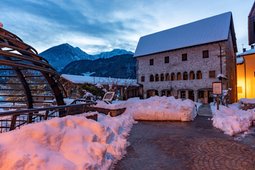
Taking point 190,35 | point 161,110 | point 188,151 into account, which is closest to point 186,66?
point 190,35

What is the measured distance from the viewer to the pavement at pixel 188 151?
16.9 feet

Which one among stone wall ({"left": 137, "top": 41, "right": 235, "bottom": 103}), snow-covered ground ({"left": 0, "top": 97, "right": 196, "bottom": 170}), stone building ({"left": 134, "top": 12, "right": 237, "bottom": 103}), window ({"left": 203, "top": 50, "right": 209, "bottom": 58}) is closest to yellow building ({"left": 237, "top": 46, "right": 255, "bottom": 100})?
stone building ({"left": 134, "top": 12, "right": 237, "bottom": 103})

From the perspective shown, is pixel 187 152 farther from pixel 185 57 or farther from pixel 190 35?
pixel 190 35

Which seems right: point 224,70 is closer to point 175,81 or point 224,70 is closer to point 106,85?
point 175,81

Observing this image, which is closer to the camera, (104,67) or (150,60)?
(150,60)

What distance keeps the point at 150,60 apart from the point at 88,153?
29.4m

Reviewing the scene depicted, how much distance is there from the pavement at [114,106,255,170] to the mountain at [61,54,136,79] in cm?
Answer: 7776

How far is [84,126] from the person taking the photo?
5.40 metres

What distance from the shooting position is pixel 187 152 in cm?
625

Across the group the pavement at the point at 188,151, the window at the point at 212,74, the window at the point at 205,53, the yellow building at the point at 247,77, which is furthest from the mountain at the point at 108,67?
the pavement at the point at 188,151

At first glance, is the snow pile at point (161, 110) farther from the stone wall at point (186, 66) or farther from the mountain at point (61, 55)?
the mountain at point (61, 55)

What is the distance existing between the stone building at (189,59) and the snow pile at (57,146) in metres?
23.4

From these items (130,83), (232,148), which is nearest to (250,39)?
(130,83)

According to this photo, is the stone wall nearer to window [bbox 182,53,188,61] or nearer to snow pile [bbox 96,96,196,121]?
window [bbox 182,53,188,61]
